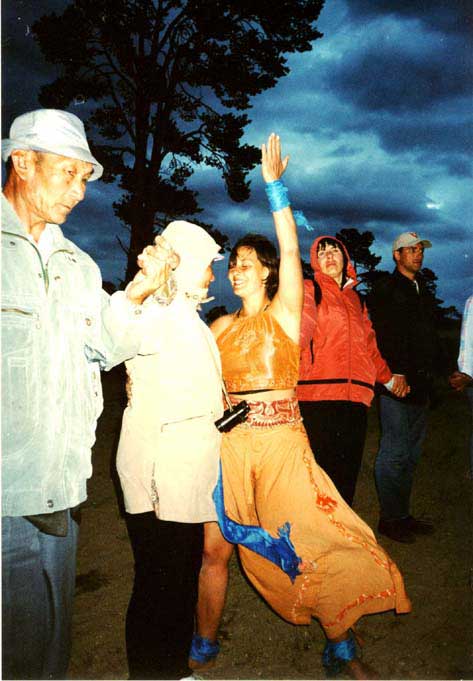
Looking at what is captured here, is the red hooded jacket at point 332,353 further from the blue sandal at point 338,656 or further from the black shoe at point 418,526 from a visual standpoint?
the black shoe at point 418,526

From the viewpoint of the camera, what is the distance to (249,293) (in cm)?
294

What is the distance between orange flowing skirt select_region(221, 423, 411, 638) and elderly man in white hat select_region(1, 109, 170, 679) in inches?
42.6

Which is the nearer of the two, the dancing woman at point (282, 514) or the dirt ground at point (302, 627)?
the dancing woman at point (282, 514)

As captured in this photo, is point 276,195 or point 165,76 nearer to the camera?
point 276,195

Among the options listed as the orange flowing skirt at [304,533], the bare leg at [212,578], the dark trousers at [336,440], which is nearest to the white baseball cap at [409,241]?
the dark trousers at [336,440]

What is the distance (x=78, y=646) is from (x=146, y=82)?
1029cm

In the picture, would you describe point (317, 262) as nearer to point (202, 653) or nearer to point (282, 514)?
point (282, 514)

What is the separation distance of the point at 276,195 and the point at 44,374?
1.61 metres

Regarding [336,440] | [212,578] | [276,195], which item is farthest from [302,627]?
[276,195]

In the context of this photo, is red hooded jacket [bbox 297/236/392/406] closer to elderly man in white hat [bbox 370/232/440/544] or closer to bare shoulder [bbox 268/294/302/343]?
bare shoulder [bbox 268/294/302/343]

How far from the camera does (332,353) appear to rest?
11.4ft

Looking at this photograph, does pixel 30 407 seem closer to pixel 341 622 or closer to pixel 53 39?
pixel 341 622

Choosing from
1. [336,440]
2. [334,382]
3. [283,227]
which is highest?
[283,227]

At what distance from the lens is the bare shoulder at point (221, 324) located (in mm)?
2959
